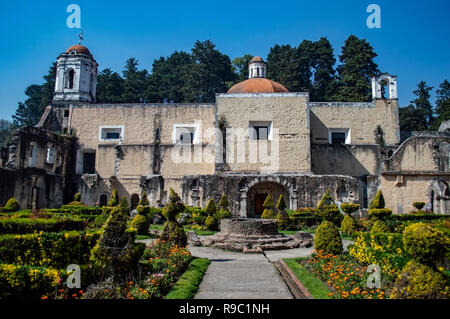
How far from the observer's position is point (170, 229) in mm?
9898

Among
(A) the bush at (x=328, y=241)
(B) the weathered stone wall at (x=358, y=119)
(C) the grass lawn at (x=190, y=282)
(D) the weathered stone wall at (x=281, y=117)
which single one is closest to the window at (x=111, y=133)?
(D) the weathered stone wall at (x=281, y=117)

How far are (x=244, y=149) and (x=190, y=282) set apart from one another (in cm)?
1793

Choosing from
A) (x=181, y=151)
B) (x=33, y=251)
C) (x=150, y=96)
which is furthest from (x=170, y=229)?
(x=150, y=96)

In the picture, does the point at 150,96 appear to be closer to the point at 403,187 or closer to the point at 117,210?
the point at 403,187

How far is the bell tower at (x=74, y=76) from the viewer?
3142cm

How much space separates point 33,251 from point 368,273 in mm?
6571

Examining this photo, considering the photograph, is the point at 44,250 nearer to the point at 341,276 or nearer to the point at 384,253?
the point at 341,276

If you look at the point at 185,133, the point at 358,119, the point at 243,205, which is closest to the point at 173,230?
the point at 243,205

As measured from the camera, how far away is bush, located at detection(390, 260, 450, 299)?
427 cm

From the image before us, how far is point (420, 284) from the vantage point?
4355 mm

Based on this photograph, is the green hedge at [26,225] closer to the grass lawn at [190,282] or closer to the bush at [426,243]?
the grass lawn at [190,282]

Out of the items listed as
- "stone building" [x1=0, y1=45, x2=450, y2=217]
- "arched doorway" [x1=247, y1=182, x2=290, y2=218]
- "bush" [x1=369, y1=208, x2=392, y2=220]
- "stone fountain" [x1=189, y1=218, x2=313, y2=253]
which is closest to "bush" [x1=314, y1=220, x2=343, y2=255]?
"stone fountain" [x1=189, y1=218, x2=313, y2=253]

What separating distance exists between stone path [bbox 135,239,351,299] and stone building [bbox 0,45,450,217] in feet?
35.6

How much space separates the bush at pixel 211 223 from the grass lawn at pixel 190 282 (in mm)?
7767
